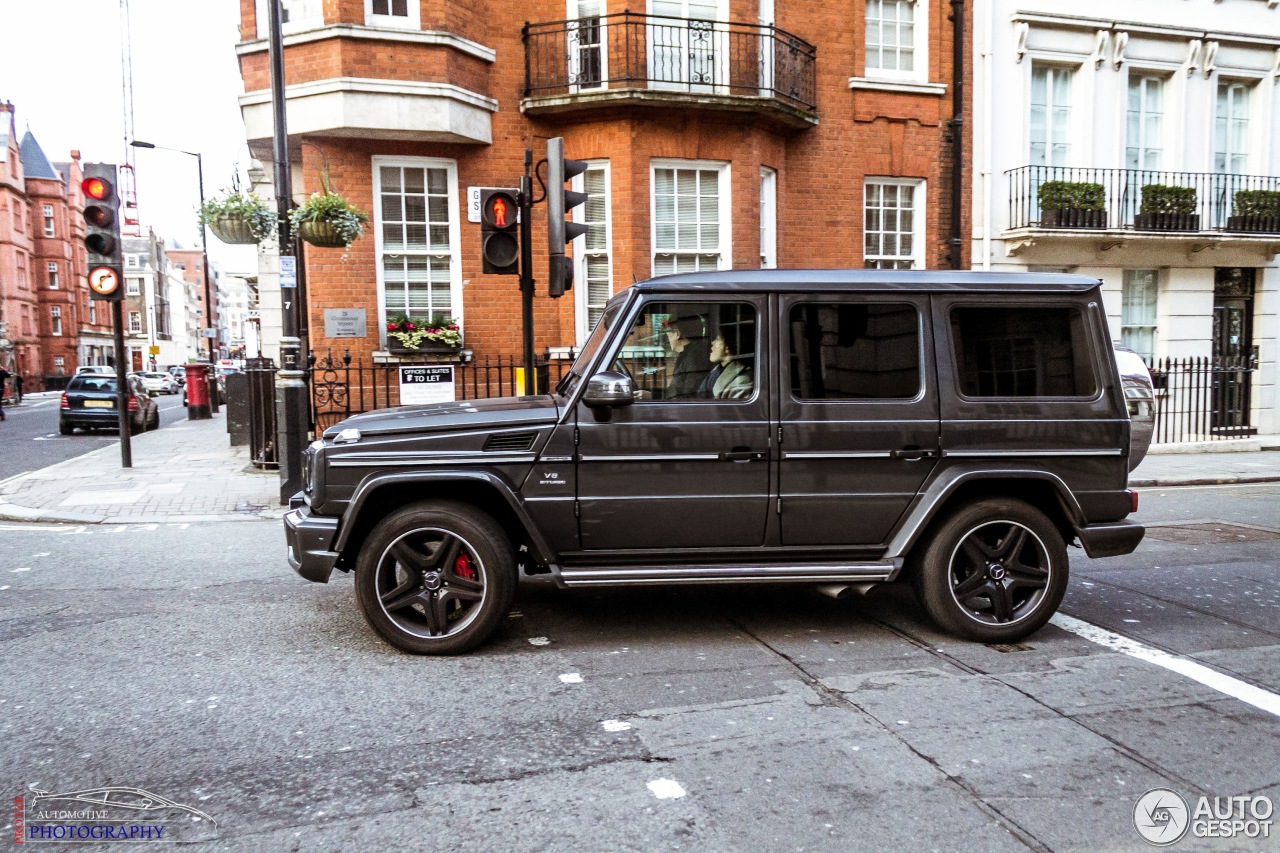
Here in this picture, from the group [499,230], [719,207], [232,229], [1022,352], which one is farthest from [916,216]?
[1022,352]

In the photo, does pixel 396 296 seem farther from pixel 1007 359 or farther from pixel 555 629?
pixel 1007 359

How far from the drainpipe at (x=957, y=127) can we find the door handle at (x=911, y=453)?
1193 cm

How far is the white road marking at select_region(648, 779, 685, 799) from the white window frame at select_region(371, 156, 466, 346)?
11.2 meters

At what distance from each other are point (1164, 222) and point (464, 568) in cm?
1656

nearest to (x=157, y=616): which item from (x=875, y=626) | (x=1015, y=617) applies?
(x=875, y=626)

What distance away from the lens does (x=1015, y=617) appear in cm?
493

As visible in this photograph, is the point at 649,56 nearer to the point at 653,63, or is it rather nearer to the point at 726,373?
the point at 653,63

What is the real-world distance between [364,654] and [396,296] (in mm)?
9694

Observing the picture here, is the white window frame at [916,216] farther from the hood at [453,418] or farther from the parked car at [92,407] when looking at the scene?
the parked car at [92,407]

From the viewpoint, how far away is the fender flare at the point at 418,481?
4473 mm

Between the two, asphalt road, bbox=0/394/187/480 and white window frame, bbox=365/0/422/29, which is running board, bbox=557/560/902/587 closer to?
white window frame, bbox=365/0/422/29

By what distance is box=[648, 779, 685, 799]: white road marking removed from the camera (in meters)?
3.15

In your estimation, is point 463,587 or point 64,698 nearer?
point 64,698

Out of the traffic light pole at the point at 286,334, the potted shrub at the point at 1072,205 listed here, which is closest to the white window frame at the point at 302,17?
the traffic light pole at the point at 286,334
